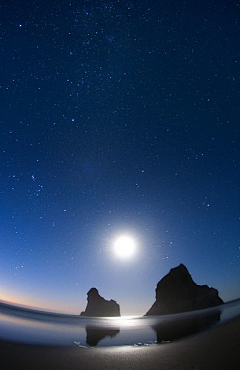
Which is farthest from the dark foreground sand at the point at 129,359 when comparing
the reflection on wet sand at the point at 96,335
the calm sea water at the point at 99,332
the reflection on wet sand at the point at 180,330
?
the reflection on wet sand at the point at 180,330

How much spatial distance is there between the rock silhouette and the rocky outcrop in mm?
45539

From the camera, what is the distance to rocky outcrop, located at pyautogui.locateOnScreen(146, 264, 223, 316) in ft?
342

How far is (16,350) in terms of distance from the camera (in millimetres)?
8398

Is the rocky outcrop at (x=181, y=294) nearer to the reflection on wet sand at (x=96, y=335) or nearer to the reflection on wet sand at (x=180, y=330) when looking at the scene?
the reflection on wet sand at (x=180, y=330)

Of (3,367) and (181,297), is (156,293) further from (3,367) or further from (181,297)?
(3,367)

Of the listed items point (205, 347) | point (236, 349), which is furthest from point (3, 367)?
point (236, 349)

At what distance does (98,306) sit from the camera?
145 m

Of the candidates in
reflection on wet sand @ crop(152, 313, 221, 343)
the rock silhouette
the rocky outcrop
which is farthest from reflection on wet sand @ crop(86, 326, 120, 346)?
the rock silhouette

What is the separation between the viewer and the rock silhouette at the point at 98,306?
143750 millimetres

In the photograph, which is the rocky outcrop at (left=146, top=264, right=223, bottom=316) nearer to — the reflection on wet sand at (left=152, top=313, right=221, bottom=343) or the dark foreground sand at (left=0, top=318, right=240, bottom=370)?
the reflection on wet sand at (left=152, top=313, right=221, bottom=343)

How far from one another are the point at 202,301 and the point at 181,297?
12.0 meters

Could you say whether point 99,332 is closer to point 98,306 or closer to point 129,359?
point 129,359

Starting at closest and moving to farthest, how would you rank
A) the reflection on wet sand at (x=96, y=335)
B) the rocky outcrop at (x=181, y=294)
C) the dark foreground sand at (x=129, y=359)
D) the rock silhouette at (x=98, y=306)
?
the dark foreground sand at (x=129, y=359), the reflection on wet sand at (x=96, y=335), the rocky outcrop at (x=181, y=294), the rock silhouette at (x=98, y=306)

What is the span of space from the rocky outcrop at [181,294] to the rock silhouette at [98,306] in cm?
4554
